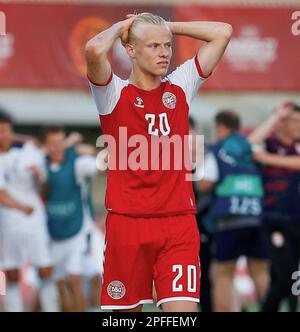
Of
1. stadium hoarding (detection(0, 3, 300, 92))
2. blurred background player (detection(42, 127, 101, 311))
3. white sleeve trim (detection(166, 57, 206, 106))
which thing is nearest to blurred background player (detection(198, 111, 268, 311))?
blurred background player (detection(42, 127, 101, 311))

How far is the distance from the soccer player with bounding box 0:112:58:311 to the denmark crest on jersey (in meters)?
5.10

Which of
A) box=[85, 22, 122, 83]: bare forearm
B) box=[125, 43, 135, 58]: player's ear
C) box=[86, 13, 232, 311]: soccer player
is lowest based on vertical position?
box=[86, 13, 232, 311]: soccer player

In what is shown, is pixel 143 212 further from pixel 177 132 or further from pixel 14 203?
pixel 14 203

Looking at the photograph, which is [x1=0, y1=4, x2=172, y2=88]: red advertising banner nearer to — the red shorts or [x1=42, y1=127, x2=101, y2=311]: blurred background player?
[x1=42, y1=127, x2=101, y2=311]: blurred background player

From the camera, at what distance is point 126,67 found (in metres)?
19.8

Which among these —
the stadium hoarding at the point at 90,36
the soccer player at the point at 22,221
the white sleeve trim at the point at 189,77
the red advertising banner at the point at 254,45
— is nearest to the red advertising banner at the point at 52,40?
the stadium hoarding at the point at 90,36

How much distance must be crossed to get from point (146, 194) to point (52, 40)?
1401 cm

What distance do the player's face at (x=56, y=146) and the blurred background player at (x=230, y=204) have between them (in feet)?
6.62

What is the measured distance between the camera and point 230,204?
36.1ft

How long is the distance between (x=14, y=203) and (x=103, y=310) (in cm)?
451

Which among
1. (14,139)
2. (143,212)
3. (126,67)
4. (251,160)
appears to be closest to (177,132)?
(143,212)

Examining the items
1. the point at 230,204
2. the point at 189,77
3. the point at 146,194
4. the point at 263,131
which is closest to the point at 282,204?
the point at 230,204

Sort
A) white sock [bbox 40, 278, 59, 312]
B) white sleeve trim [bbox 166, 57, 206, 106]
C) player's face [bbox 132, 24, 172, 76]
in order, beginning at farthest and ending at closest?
white sock [bbox 40, 278, 59, 312]
white sleeve trim [bbox 166, 57, 206, 106]
player's face [bbox 132, 24, 172, 76]

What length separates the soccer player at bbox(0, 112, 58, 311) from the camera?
11.6m
